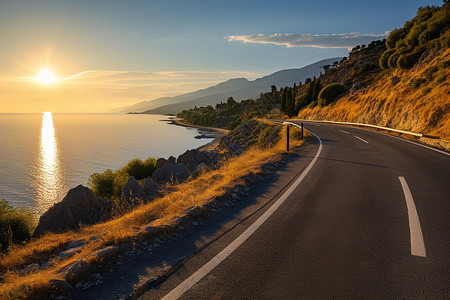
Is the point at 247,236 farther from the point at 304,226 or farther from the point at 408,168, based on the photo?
the point at 408,168

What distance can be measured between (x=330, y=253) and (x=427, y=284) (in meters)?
1.15

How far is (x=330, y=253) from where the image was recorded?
3.77 metres

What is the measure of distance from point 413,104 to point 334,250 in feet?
80.5

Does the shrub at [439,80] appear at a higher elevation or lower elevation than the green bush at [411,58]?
lower

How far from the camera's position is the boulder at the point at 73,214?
37.3 ft

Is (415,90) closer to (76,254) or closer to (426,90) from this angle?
(426,90)

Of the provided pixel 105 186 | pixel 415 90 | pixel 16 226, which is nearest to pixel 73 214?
pixel 16 226

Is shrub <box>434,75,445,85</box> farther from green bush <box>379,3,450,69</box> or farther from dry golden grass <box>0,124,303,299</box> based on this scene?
dry golden grass <box>0,124,303,299</box>

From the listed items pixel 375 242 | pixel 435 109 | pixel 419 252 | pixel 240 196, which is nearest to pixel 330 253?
pixel 375 242

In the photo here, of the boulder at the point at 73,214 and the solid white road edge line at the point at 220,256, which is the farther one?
the boulder at the point at 73,214

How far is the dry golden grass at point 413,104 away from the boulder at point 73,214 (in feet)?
61.1

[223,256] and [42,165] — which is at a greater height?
[223,256]

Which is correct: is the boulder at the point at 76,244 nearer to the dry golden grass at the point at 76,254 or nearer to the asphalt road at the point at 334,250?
the dry golden grass at the point at 76,254

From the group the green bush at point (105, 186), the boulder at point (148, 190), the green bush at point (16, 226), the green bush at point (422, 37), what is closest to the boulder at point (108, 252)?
the boulder at point (148, 190)
